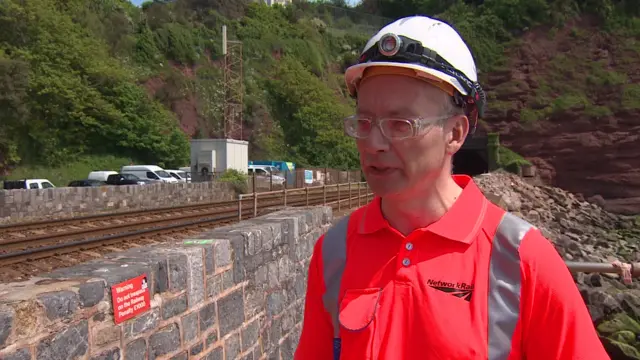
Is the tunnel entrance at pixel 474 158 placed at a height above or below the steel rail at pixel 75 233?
above

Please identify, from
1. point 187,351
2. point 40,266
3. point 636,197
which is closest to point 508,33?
point 636,197

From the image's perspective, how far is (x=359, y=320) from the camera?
5.99ft

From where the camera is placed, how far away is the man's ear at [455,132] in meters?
1.92

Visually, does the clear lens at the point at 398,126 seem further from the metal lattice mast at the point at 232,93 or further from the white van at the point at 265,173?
the metal lattice mast at the point at 232,93

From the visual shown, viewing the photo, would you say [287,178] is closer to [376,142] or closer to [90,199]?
[90,199]

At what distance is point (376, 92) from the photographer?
1.91 metres

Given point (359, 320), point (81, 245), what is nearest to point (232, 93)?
point (81, 245)

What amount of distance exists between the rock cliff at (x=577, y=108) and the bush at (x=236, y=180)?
22.2m

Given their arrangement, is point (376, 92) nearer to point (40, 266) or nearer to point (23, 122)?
point (40, 266)

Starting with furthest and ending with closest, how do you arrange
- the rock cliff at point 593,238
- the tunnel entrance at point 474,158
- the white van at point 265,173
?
1. the tunnel entrance at point 474,158
2. the white van at point 265,173
3. the rock cliff at point 593,238

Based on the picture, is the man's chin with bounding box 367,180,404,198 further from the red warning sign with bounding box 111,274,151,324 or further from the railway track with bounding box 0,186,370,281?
the railway track with bounding box 0,186,370,281

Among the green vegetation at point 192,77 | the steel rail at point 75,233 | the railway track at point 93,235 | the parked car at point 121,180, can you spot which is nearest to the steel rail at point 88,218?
the railway track at point 93,235

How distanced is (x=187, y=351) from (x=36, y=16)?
4240 centimetres

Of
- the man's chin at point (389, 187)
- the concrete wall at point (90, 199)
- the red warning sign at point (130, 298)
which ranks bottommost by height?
the concrete wall at point (90, 199)
